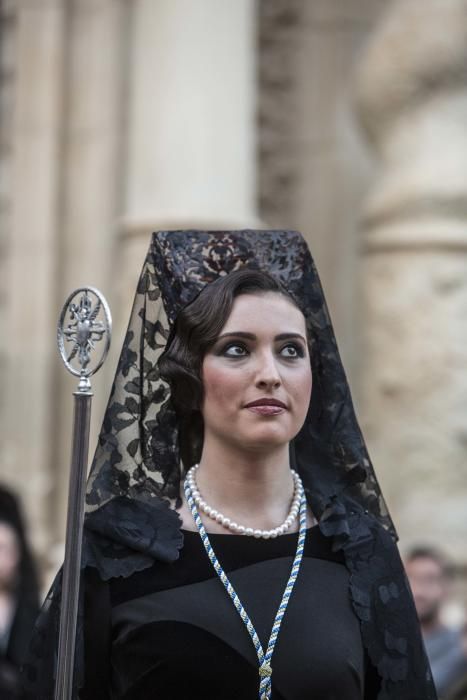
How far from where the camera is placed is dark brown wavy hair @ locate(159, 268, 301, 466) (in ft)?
11.5

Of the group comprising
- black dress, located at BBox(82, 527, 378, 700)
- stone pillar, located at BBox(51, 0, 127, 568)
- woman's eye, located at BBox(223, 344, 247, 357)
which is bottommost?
black dress, located at BBox(82, 527, 378, 700)

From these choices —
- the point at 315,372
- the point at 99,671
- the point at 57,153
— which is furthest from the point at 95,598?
the point at 57,153

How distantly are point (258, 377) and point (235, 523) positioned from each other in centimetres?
32

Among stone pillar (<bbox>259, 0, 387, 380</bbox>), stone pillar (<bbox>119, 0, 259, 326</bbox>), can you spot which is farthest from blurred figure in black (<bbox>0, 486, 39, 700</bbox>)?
stone pillar (<bbox>259, 0, 387, 380</bbox>)

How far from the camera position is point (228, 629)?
3.38 meters

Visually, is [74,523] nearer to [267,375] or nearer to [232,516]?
[232,516]

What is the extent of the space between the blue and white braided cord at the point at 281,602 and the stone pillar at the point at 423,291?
401 centimetres

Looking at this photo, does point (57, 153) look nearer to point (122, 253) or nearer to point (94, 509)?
point (122, 253)

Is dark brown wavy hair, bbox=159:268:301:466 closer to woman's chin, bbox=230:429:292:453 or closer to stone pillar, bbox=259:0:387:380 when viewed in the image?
woman's chin, bbox=230:429:292:453

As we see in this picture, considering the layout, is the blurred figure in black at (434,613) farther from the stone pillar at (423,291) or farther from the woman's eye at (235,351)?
the woman's eye at (235,351)

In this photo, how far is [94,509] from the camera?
11.9 ft

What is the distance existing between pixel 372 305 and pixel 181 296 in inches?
166

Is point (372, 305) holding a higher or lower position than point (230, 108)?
lower

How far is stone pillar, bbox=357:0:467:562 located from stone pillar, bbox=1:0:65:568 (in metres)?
1.75
